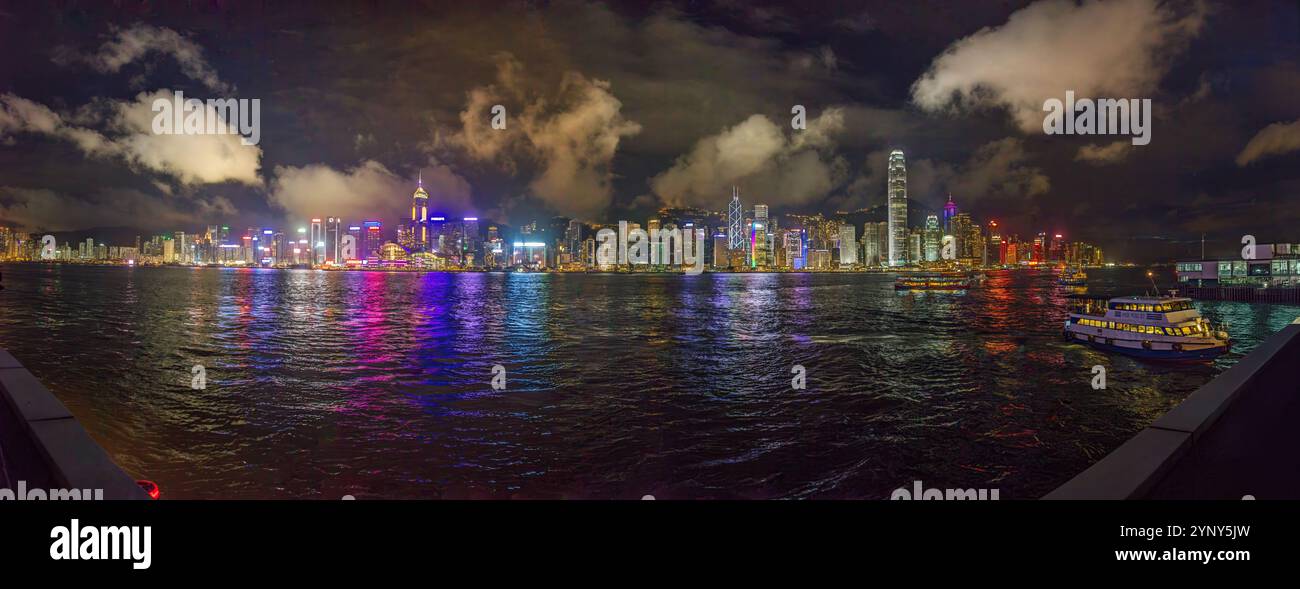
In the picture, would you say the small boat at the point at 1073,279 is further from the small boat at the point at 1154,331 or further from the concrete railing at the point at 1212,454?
the concrete railing at the point at 1212,454

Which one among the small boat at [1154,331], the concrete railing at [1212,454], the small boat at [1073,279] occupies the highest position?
the small boat at [1073,279]

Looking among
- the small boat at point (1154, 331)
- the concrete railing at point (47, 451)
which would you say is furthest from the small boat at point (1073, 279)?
the concrete railing at point (47, 451)

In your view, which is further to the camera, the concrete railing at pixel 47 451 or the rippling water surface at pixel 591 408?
the rippling water surface at pixel 591 408

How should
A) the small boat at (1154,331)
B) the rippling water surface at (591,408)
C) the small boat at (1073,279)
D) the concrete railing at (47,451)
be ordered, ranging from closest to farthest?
the concrete railing at (47,451) → the rippling water surface at (591,408) → the small boat at (1154,331) → the small boat at (1073,279)

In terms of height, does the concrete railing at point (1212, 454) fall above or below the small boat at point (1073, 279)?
below

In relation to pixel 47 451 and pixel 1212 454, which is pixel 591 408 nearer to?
pixel 47 451
